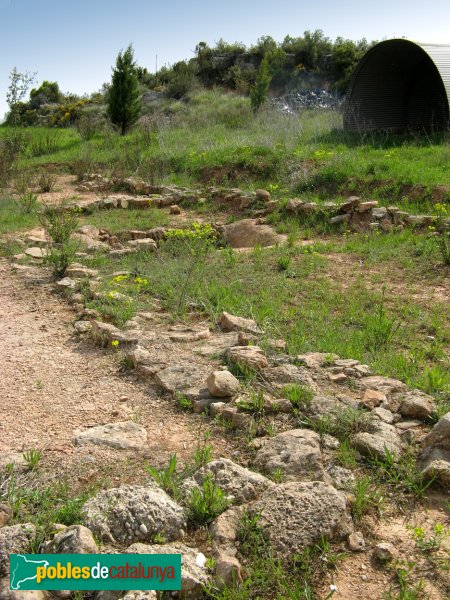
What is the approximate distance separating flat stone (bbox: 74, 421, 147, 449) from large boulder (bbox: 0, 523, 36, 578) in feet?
2.59

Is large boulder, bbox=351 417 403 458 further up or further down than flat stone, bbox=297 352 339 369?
further down

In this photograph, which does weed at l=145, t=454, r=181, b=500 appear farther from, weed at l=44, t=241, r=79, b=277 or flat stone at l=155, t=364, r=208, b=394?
weed at l=44, t=241, r=79, b=277

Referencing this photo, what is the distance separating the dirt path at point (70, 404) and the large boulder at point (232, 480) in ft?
0.93

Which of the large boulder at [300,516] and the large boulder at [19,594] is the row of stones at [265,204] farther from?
the large boulder at [19,594]

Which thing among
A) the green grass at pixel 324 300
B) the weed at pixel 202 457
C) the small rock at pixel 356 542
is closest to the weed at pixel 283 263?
the green grass at pixel 324 300

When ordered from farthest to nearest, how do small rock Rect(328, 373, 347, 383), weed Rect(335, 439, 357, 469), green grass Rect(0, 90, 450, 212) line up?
green grass Rect(0, 90, 450, 212) → small rock Rect(328, 373, 347, 383) → weed Rect(335, 439, 357, 469)

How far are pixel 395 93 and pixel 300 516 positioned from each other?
43.4 feet

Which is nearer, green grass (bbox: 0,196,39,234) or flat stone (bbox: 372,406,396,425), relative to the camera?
flat stone (bbox: 372,406,396,425)

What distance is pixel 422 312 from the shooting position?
17.5 feet

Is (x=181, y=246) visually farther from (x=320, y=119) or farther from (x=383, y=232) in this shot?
(x=320, y=119)

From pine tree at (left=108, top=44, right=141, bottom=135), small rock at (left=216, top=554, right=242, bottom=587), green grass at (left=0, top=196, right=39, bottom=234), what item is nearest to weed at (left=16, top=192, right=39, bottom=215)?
green grass at (left=0, top=196, right=39, bottom=234)

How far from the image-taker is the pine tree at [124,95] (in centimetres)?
1941

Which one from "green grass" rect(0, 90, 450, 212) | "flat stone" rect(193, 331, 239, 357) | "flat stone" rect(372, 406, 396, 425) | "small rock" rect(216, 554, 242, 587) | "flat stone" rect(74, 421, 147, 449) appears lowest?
"small rock" rect(216, 554, 242, 587)

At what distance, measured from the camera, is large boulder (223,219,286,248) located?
8219mm
